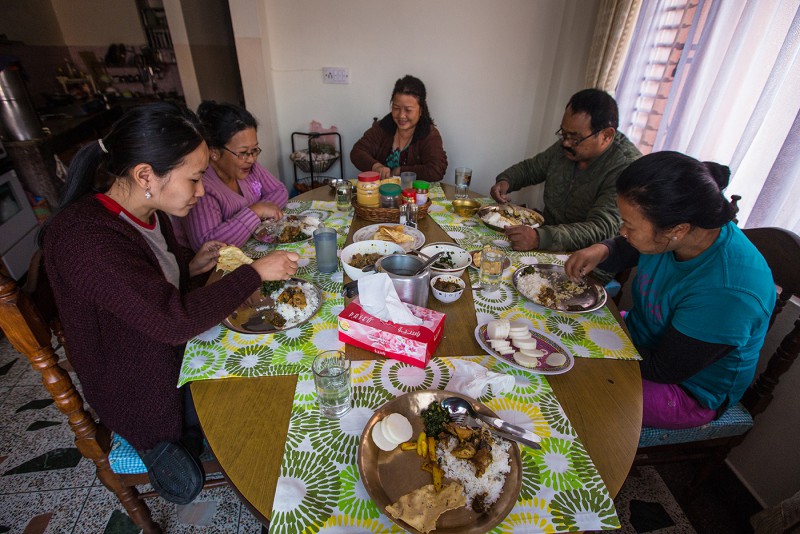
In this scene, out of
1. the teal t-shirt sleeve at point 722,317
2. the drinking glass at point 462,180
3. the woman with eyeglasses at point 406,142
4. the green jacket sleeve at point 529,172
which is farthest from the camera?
the woman with eyeglasses at point 406,142

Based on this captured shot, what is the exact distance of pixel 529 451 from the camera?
899 millimetres

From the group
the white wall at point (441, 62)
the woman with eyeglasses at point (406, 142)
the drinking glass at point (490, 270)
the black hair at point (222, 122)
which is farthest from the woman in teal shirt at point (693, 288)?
the white wall at point (441, 62)

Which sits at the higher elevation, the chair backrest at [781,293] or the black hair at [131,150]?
the black hair at [131,150]

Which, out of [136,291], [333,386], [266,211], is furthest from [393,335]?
[266,211]

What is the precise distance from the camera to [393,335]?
110 centimetres

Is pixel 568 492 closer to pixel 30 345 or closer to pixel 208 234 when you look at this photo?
pixel 30 345

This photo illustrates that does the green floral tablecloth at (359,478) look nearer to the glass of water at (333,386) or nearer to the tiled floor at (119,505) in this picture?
the glass of water at (333,386)

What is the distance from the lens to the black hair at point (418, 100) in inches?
118

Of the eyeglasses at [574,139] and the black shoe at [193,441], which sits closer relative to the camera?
the black shoe at [193,441]

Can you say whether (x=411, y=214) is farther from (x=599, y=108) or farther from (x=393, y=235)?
(x=599, y=108)

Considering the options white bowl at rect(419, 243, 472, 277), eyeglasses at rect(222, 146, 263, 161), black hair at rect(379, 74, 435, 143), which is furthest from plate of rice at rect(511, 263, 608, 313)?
black hair at rect(379, 74, 435, 143)

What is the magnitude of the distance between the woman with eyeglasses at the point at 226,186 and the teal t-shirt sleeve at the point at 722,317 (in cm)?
183

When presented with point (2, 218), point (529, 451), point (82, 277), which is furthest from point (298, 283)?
point (2, 218)

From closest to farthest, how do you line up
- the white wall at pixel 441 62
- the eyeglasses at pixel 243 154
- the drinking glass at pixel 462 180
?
1. the eyeglasses at pixel 243 154
2. the drinking glass at pixel 462 180
3. the white wall at pixel 441 62
